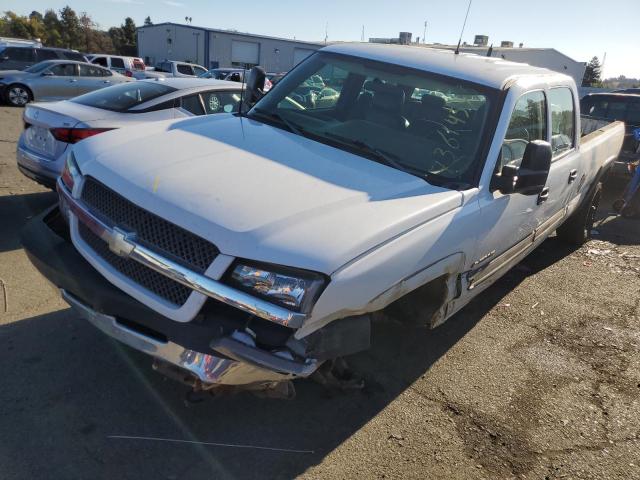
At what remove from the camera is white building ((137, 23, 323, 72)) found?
4331cm

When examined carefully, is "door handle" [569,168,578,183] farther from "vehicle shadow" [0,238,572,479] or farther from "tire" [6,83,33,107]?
"tire" [6,83,33,107]

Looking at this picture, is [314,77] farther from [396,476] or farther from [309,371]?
[396,476]

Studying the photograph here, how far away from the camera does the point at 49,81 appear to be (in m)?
14.9

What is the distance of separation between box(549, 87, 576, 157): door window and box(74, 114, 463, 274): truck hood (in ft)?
6.28

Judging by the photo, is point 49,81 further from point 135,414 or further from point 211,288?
point 211,288

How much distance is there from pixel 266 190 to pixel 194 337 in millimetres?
790

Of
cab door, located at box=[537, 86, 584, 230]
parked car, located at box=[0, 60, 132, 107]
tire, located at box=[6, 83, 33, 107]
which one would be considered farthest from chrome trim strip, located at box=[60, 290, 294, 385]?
tire, located at box=[6, 83, 33, 107]

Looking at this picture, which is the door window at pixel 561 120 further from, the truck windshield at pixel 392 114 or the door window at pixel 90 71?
the door window at pixel 90 71

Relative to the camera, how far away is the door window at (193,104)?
6.17 m

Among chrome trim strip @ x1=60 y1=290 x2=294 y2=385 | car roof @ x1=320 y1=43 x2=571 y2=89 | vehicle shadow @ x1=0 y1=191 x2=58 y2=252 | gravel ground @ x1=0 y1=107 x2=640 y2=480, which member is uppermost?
car roof @ x1=320 y1=43 x2=571 y2=89

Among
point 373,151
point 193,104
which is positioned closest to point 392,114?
point 373,151

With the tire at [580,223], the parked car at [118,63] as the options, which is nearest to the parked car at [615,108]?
the tire at [580,223]

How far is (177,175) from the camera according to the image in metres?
2.61

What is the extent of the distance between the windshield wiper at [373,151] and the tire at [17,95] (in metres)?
14.9
